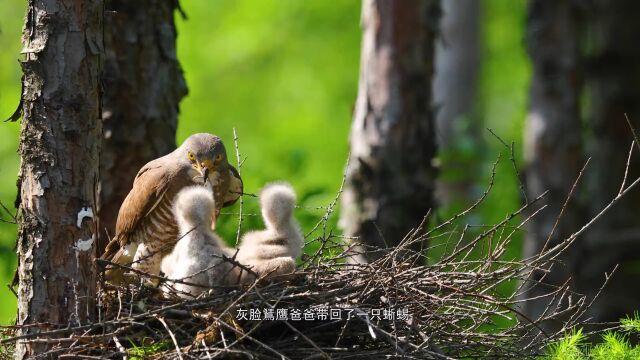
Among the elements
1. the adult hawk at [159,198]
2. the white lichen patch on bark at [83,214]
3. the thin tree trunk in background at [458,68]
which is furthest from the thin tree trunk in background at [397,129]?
the thin tree trunk in background at [458,68]

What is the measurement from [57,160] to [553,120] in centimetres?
706

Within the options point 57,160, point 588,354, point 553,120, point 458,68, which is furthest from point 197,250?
point 458,68

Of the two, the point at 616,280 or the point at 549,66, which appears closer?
the point at 549,66

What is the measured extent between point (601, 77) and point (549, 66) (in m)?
1.89

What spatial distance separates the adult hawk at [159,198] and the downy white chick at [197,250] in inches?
31.0

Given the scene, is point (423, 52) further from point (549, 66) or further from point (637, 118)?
point (637, 118)

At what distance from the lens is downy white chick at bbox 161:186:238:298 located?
19.6 ft

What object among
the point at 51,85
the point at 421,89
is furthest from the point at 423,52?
the point at 51,85

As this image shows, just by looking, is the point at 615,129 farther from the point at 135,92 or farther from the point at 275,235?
the point at 275,235

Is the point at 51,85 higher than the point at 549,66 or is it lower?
lower

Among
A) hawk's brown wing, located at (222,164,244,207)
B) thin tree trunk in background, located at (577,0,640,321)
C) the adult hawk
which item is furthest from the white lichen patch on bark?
thin tree trunk in background, located at (577,0,640,321)

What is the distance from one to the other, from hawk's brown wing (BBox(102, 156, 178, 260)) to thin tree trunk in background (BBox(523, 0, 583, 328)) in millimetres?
5205

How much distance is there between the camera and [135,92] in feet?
27.4

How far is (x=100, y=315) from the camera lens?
18.5 feet
